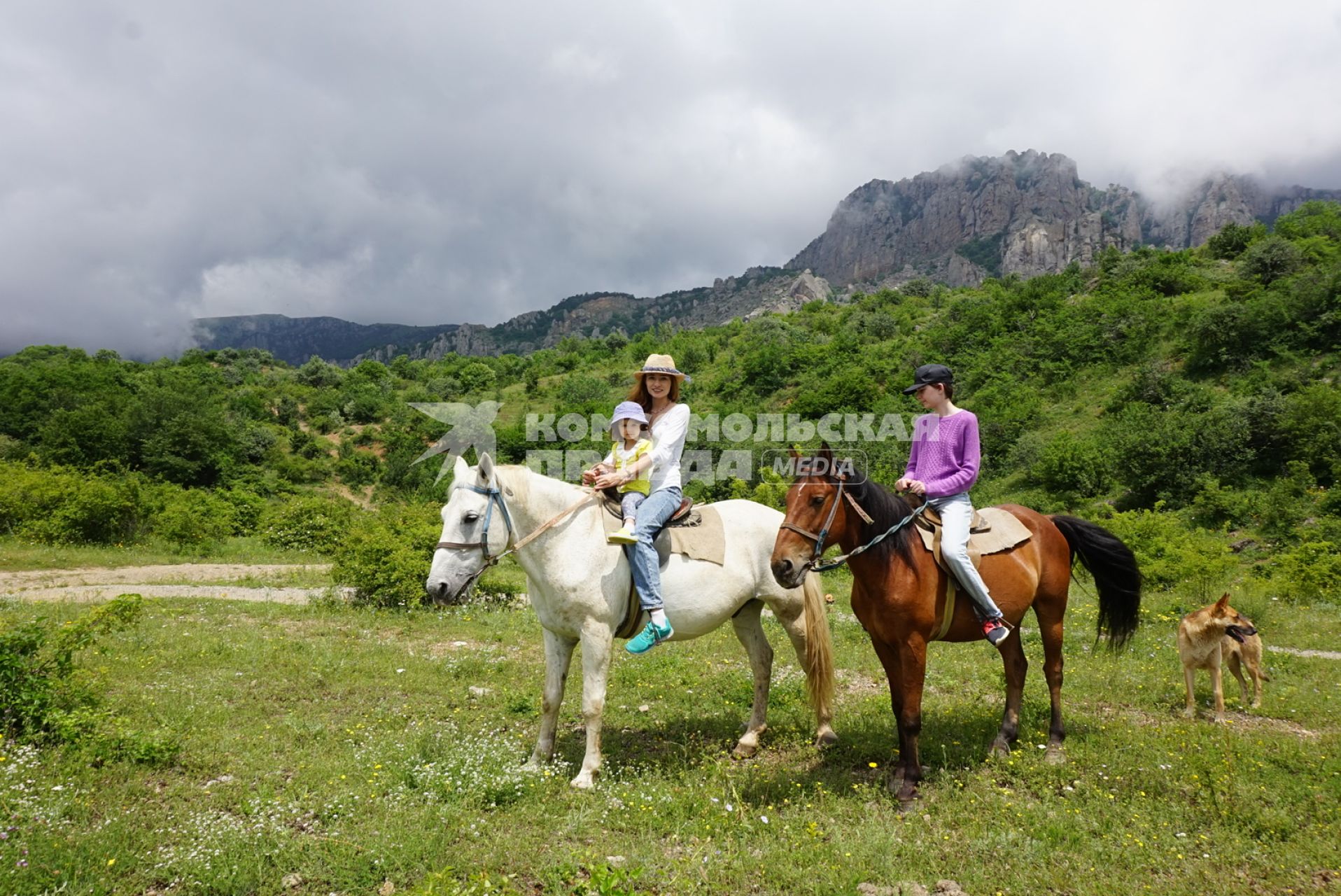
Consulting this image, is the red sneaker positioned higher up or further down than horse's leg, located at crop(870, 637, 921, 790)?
higher up

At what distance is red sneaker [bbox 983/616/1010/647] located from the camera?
4.71 meters

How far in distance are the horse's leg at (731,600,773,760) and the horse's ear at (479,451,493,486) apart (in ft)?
8.68

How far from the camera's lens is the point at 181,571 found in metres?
16.9

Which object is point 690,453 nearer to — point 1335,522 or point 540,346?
point 1335,522

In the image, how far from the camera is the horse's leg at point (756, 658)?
5.77 metres

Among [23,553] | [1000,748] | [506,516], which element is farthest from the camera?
[23,553]

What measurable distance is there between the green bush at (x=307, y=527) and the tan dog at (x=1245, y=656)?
23.1 m

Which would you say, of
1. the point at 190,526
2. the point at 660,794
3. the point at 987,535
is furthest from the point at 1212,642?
the point at 190,526

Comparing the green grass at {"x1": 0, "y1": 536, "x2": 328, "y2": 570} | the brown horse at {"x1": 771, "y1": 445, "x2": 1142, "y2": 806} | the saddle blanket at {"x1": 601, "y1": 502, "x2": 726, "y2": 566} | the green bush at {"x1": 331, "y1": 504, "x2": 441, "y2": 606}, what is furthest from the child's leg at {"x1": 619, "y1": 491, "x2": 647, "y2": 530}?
the green grass at {"x1": 0, "y1": 536, "x2": 328, "y2": 570}

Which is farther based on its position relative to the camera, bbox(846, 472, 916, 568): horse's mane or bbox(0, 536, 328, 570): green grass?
bbox(0, 536, 328, 570): green grass

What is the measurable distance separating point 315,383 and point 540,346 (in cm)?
12033

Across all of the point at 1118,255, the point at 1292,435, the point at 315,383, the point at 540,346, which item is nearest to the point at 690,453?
the point at 1292,435

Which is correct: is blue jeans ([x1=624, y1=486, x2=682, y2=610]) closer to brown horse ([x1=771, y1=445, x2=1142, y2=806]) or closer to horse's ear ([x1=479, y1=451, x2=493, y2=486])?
brown horse ([x1=771, y1=445, x2=1142, y2=806])

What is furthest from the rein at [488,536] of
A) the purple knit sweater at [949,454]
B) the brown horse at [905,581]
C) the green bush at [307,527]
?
the green bush at [307,527]
